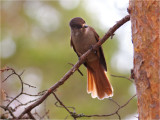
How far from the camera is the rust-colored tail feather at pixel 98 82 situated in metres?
5.30

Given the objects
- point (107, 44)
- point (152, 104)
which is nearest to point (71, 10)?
point (107, 44)

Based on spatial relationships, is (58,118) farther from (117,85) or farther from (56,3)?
(56,3)

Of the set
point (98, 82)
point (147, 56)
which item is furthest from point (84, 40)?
point (147, 56)

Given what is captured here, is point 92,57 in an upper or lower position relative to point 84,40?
lower

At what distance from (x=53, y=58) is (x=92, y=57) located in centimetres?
268

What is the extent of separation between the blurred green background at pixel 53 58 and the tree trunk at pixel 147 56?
4134 mm

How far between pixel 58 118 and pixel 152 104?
14.0ft

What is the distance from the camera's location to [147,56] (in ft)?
9.55

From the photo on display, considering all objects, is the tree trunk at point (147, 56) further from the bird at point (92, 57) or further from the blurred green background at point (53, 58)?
the blurred green background at point (53, 58)

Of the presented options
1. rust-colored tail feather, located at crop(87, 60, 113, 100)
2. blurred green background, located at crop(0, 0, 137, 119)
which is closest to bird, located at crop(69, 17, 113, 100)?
rust-colored tail feather, located at crop(87, 60, 113, 100)

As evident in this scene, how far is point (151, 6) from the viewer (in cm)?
299

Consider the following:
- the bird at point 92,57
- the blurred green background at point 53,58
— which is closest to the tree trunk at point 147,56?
the bird at point 92,57

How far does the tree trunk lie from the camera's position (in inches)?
111

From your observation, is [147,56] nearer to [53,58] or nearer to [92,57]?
[92,57]
